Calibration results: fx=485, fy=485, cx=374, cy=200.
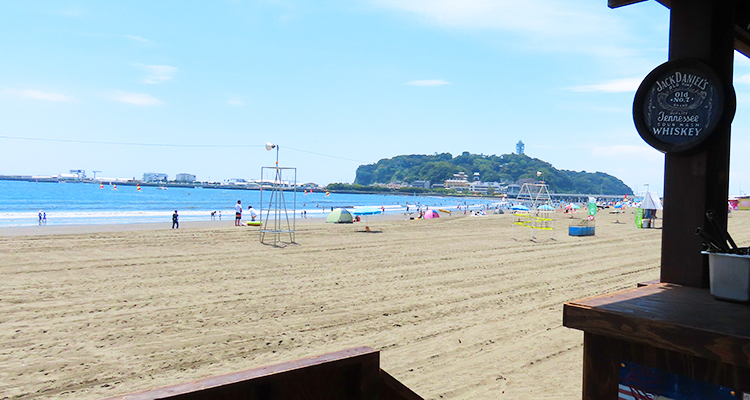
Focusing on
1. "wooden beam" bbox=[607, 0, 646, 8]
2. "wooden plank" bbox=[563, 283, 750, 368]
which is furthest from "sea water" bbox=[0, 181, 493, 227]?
"wooden plank" bbox=[563, 283, 750, 368]

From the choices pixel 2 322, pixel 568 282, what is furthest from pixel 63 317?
pixel 568 282

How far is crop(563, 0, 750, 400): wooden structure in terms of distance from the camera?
4.70 ft

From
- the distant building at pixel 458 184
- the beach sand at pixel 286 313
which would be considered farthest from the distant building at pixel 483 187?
the beach sand at pixel 286 313

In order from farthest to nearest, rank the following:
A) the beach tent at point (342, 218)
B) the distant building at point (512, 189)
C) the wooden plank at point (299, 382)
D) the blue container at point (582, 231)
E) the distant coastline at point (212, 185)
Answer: the distant building at point (512, 189), the distant coastline at point (212, 185), the beach tent at point (342, 218), the blue container at point (582, 231), the wooden plank at point (299, 382)

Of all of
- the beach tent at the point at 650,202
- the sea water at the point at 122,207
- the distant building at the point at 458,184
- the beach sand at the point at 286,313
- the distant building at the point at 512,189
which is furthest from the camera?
the distant building at the point at 458,184

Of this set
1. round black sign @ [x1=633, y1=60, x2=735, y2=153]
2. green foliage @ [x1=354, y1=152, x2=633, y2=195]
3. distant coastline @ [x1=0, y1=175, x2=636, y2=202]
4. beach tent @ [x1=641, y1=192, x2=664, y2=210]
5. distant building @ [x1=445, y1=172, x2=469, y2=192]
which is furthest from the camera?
green foliage @ [x1=354, y1=152, x2=633, y2=195]

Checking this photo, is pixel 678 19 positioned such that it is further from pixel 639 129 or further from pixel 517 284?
pixel 517 284

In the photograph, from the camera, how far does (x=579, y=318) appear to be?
171 centimetres

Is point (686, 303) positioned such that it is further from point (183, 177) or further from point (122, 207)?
point (183, 177)

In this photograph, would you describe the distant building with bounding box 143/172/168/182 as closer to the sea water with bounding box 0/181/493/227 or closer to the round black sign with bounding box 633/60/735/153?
the sea water with bounding box 0/181/493/227

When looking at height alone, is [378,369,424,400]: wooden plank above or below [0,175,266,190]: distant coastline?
below

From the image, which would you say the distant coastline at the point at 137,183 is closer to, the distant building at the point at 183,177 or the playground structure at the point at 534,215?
the distant building at the point at 183,177

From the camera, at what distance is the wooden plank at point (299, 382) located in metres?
1.01

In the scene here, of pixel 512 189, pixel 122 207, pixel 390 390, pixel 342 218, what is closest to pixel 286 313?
Result: pixel 390 390
